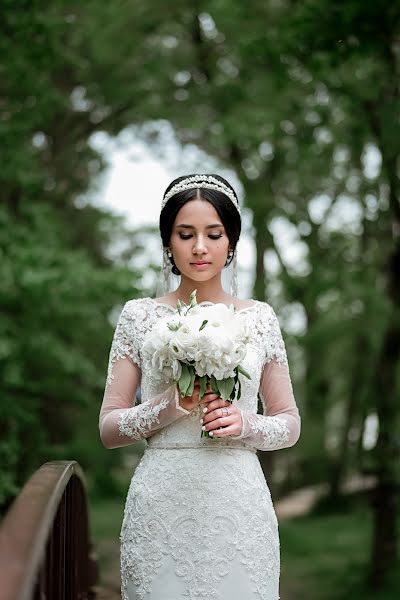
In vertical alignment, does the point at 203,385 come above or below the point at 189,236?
below

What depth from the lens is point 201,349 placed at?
8.49 ft

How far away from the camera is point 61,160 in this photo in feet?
40.9

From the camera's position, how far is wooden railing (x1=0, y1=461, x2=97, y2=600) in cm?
153

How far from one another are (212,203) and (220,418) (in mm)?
872

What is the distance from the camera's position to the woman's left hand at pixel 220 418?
9.01 feet

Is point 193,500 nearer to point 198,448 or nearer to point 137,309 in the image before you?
point 198,448

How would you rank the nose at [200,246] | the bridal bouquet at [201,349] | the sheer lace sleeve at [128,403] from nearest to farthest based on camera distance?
the bridal bouquet at [201,349] < the sheer lace sleeve at [128,403] < the nose at [200,246]

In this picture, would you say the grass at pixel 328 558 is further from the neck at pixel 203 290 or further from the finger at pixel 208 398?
the finger at pixel 208 398

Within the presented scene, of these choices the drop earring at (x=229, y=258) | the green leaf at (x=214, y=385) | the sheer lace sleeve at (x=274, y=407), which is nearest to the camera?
the green leaf at (x=214, y=385)

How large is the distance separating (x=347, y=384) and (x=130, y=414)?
1596 centimetres

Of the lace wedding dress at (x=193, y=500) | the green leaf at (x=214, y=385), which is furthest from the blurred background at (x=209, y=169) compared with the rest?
the green leaf at (x=214, y=385)

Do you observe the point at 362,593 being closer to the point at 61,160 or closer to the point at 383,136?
the point at 383,136

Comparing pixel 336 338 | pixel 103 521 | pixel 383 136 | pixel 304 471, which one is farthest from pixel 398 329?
pixel 304 471

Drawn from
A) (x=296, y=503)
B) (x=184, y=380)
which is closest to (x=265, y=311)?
(x=184, y=380)
